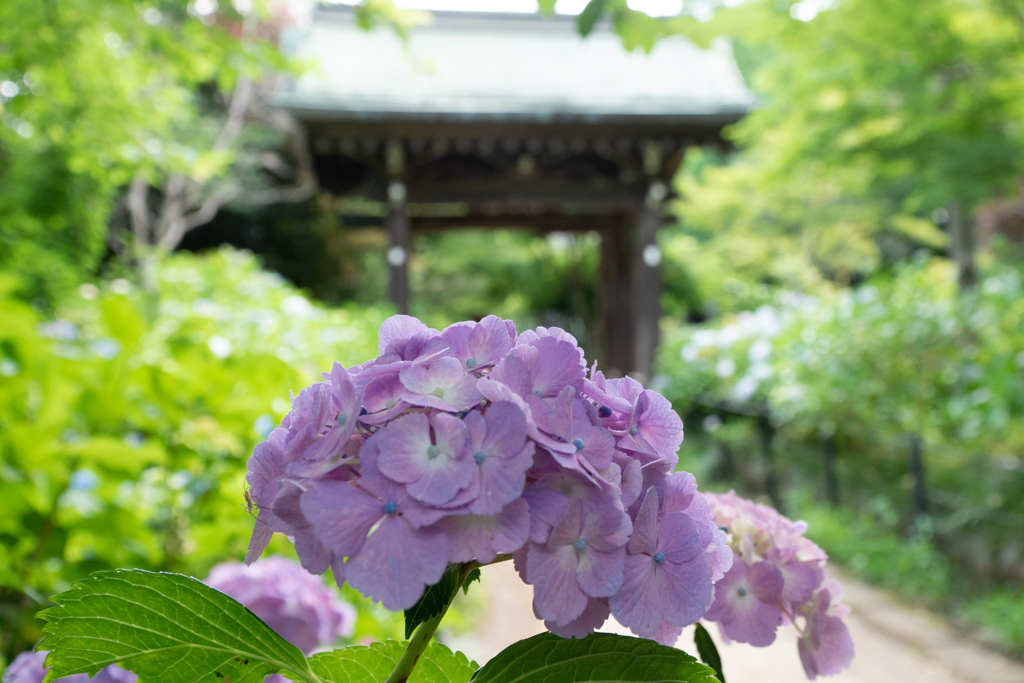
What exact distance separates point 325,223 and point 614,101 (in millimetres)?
8541

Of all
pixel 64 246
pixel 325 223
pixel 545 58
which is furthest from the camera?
pixel 325 223

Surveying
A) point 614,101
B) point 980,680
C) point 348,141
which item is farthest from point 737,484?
point 348,141

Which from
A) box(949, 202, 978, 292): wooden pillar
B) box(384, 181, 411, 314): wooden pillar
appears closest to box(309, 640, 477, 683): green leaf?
box(949, 202, 978, 292): wooden pillar

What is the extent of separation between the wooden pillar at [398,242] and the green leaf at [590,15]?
→ 5365 mm

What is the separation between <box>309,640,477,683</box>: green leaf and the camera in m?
0.50

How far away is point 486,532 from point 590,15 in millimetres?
1118

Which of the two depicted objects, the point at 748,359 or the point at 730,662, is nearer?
the point at 730,662

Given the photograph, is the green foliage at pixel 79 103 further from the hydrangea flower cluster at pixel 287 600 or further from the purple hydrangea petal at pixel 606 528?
the purple hydrangea petal at pixel 606 528

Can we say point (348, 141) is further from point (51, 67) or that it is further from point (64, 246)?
point (51, 67)

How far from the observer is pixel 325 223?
44.6 ft

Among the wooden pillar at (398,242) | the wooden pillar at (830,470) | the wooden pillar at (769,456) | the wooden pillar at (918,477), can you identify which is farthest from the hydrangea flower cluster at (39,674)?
the wooden pillar at (398,242)

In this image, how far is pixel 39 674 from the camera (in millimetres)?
590

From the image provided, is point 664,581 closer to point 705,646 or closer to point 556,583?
point 556,583

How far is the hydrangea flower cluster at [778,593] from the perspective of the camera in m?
0.52
